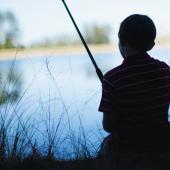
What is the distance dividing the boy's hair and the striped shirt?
0.16ft

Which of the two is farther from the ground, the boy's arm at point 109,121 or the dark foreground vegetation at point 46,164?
the boy's arm at point 109,121

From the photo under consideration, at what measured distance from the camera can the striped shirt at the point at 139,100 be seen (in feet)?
6.39

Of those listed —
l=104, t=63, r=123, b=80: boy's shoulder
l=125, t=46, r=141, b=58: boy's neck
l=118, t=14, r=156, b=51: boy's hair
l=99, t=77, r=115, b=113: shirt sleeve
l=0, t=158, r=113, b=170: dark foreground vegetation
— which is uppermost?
l=118, t=14, r=156, b=51: boy's hair

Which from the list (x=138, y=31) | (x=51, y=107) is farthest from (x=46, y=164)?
(x=51, y=107)

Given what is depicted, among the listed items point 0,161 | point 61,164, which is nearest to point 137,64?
point 61,164

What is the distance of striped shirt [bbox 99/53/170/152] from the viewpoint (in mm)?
1947

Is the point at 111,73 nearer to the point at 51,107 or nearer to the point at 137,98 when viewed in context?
the point at 137,98

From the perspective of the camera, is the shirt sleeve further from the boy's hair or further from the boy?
the boy's hair

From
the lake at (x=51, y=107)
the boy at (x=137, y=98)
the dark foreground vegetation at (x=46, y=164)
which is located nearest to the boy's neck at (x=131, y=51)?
the boy at (x=137, y=98)

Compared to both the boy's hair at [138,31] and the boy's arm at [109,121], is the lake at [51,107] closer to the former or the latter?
the boy's arm at [109,121]

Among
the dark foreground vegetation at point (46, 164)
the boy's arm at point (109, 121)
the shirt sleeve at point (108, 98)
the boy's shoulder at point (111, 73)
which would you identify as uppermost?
the boy's shoulder at point (111, 73)

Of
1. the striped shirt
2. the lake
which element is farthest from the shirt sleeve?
the lake

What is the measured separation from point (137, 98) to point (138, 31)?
252 mm

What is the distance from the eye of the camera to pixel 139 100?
1.96 meters
